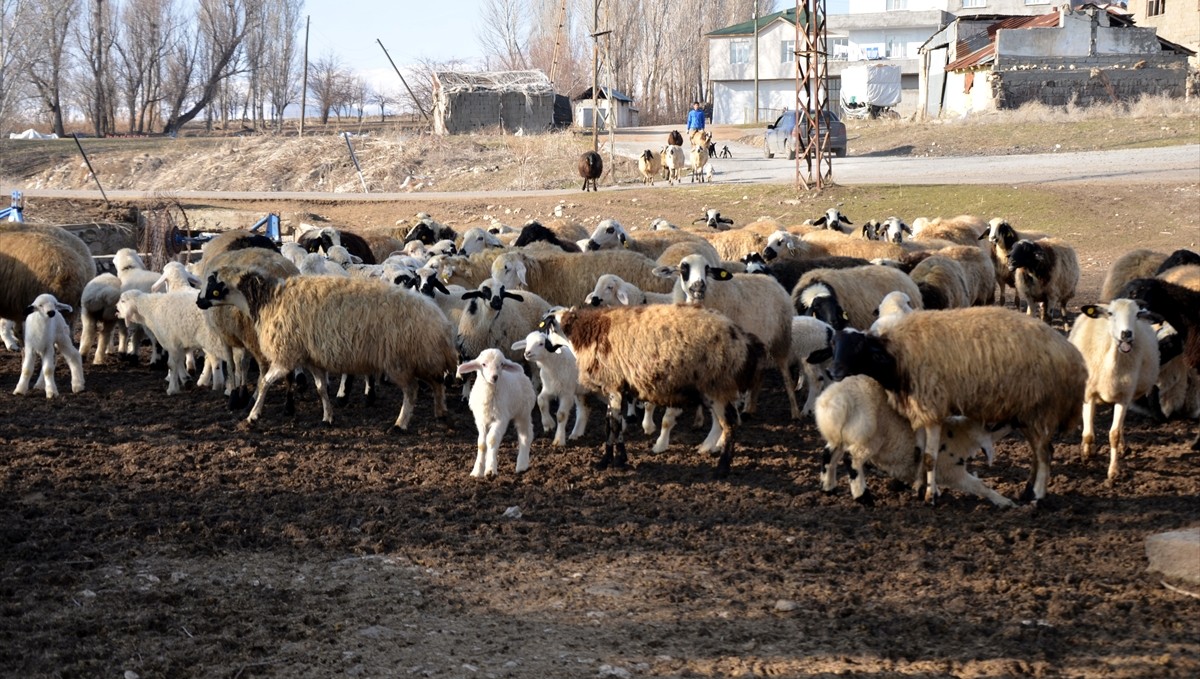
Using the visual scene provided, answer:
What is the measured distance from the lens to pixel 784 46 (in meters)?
71.9

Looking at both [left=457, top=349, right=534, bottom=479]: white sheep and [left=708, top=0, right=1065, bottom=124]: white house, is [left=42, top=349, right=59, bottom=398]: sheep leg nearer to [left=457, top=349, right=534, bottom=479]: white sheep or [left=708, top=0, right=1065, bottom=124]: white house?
[left=457, top=349, right=534, bottom=479]: white sheep

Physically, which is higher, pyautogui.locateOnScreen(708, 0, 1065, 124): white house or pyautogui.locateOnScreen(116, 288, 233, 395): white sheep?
pyautogui.locateOnScreen(708, 0, 1065, 124): white house

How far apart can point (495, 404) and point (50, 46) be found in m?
66.7

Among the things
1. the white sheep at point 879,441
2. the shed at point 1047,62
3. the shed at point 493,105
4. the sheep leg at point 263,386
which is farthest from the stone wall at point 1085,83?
the white sheep at point 879,441

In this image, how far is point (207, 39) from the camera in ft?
262

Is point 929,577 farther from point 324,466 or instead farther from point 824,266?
point 824,266

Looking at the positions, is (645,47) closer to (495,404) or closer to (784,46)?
(784,46)

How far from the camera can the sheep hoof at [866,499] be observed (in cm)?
746

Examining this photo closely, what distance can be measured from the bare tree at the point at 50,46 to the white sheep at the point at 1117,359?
59.2 metres

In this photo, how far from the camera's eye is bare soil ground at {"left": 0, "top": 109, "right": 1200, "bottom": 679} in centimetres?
526

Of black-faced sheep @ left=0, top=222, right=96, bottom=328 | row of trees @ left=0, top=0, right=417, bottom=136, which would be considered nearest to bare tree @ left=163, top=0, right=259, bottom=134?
row of trees @ left=0, top=0, right=417, bottom=136

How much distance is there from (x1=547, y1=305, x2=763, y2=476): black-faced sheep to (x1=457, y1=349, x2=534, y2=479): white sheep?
598 millimetres

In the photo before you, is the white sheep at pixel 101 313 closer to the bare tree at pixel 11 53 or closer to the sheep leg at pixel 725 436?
the sheep leg at pixel 725 436

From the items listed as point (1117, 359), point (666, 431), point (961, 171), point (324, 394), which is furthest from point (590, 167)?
point (1117, 359)
